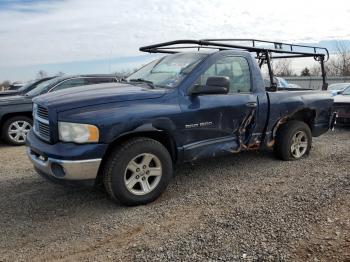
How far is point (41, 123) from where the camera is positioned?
4762 mm

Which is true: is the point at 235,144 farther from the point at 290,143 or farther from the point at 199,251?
the point at 199,251

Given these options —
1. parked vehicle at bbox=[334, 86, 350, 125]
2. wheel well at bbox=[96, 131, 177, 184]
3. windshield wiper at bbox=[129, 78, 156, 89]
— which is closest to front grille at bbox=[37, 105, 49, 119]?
wheel well at bbox=[96, 131, 177, 184]

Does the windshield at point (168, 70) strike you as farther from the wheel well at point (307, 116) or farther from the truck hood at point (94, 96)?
the wheel well at point (307, 116)

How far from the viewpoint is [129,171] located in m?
4.67

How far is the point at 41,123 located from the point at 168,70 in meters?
1.80

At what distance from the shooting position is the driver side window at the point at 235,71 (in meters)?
5.51

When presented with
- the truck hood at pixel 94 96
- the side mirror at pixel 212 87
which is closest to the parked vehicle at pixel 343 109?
the side mirror at pixel 212 87

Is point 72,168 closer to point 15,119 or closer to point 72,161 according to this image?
point 72,161

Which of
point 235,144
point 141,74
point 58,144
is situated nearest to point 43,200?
point 58,144

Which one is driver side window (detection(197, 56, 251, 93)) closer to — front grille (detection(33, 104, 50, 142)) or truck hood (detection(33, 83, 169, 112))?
truck hood (detection(33, 83, 169, 112))

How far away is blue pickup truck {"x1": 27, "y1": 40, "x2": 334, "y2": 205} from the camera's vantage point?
14.3 ft

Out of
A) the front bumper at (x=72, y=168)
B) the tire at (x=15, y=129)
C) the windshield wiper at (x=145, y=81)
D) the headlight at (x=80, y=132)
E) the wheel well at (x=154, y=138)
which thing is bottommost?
the tire at (x=15, y=129)

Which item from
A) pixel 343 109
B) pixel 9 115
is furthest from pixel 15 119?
pixel 343 109

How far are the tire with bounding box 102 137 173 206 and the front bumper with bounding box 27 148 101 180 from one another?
182 mm
